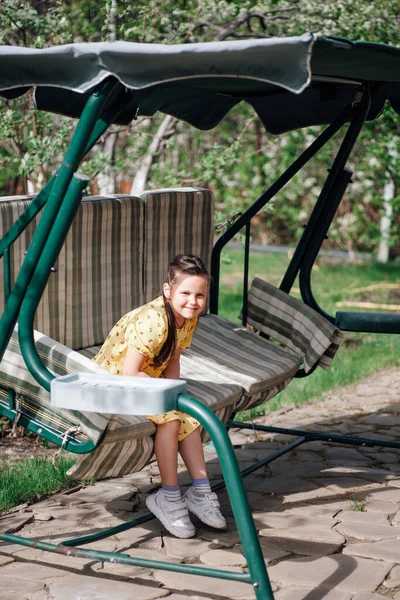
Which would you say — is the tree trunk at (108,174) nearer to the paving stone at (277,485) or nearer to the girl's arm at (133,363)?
the paving stone at (277,485)

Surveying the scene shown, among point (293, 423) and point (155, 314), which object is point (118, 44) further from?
point (293, 423)

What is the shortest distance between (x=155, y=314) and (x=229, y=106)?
5.41ft

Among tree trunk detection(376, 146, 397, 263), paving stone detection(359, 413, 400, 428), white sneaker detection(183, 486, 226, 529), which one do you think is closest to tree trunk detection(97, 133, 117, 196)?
paving stone detection(359, 413, 400, 428)

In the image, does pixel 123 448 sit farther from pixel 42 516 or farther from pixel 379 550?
pixel 379 550

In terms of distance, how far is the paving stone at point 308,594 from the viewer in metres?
3.14

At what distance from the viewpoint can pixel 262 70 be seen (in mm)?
2887

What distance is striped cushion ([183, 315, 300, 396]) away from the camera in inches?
166

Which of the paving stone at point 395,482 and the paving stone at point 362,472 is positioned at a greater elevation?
the paving stone at point 395,482

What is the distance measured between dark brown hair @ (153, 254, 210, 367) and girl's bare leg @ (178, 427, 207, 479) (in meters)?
0.32

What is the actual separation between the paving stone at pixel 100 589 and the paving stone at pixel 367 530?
89 centimetres

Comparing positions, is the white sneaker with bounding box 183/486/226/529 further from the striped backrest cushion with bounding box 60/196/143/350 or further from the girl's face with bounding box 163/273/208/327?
the striped backrest cushion with bounding box 60/196/143/350

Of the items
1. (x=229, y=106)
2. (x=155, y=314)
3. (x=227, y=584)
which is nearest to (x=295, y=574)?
(x=227, y=584)

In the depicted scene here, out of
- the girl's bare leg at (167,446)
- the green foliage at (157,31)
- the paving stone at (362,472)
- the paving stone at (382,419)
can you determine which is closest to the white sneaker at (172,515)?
the girl's bare leg at (167,446)

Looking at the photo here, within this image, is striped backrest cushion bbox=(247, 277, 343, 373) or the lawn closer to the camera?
the lawn
